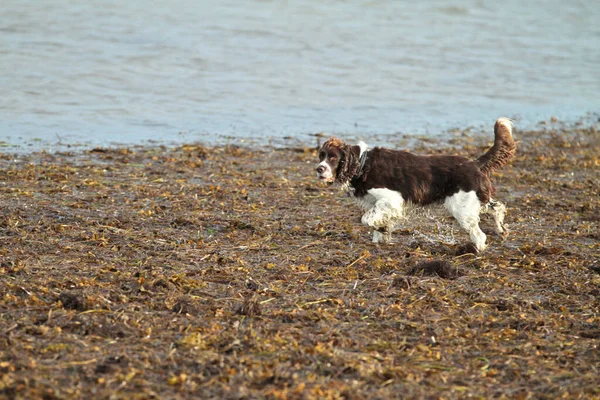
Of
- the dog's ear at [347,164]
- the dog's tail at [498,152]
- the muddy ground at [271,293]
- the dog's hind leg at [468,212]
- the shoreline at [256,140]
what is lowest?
the shoreline at [256,140]

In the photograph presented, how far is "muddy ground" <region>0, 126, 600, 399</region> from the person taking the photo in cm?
532

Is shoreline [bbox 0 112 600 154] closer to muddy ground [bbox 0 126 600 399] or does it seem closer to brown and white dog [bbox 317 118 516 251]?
muddy ground [bbox 0 126 600 399]

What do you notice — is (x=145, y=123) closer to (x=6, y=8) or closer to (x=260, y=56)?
(x=260, y=56)

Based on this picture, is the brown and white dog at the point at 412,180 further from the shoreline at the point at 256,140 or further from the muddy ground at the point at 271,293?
the shoreline at the point at 256,140

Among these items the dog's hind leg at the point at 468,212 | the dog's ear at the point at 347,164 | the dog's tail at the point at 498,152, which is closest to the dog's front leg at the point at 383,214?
the dog's ear at the point at 347,164

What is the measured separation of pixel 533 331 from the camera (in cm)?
639

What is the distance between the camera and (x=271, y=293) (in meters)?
6.89

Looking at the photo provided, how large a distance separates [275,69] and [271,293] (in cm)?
1370

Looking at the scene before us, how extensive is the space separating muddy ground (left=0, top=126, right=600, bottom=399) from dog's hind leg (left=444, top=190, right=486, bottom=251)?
0.23 meters

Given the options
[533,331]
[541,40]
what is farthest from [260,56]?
[533,331]

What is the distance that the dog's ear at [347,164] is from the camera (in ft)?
28.0

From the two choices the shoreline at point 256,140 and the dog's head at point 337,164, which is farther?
the shoreline at point 256,140

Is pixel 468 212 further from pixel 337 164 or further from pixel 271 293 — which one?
pixel 271 293

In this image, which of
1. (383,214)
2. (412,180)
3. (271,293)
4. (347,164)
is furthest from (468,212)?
(271,293)
